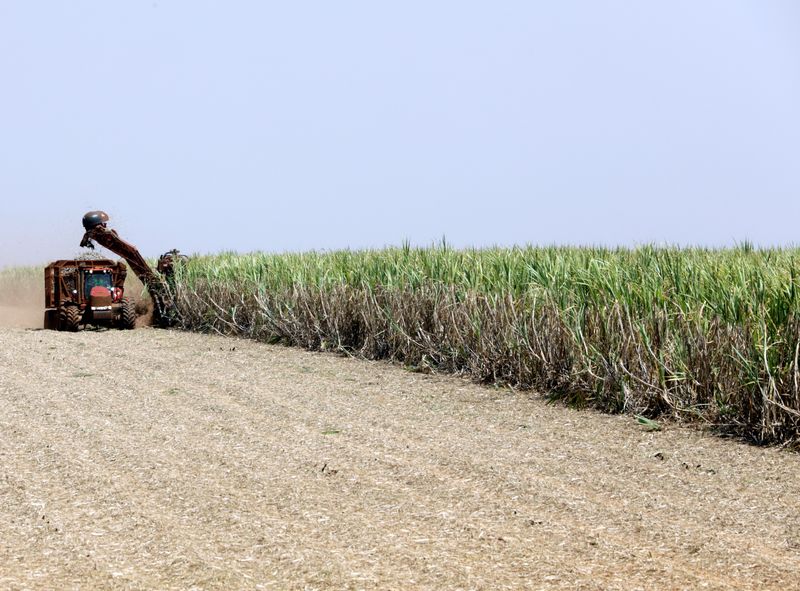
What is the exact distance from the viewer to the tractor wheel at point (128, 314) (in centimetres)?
1855

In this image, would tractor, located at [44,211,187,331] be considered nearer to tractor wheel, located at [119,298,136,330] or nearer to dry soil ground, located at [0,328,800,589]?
tractor wheel, located at [119,298,136,330]

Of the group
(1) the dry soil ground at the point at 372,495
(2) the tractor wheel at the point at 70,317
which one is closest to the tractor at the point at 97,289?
(2) the tractor wheel at the point at 70,317

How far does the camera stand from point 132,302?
1873cm

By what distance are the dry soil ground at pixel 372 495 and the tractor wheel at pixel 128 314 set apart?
7330 mm

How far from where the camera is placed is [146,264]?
64.4 feet

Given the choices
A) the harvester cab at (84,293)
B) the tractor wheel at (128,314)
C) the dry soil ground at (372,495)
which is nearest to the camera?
the dry soil ground at (372,495)

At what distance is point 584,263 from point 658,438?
4.66m

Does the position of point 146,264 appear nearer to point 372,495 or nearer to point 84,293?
point 84,293

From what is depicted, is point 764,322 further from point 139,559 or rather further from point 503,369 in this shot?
point 139,559

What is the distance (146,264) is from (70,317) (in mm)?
2159

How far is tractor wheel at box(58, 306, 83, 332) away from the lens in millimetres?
18109

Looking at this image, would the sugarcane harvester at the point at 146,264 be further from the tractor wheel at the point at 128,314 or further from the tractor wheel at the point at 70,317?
the tractor wheel at the point at 70,317

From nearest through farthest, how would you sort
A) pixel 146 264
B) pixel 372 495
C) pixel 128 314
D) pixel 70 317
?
pixel 372 495 < pixel 70 317 < pixel 128 314 < pixel 146 264

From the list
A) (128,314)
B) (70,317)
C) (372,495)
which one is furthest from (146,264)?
(372,495)
